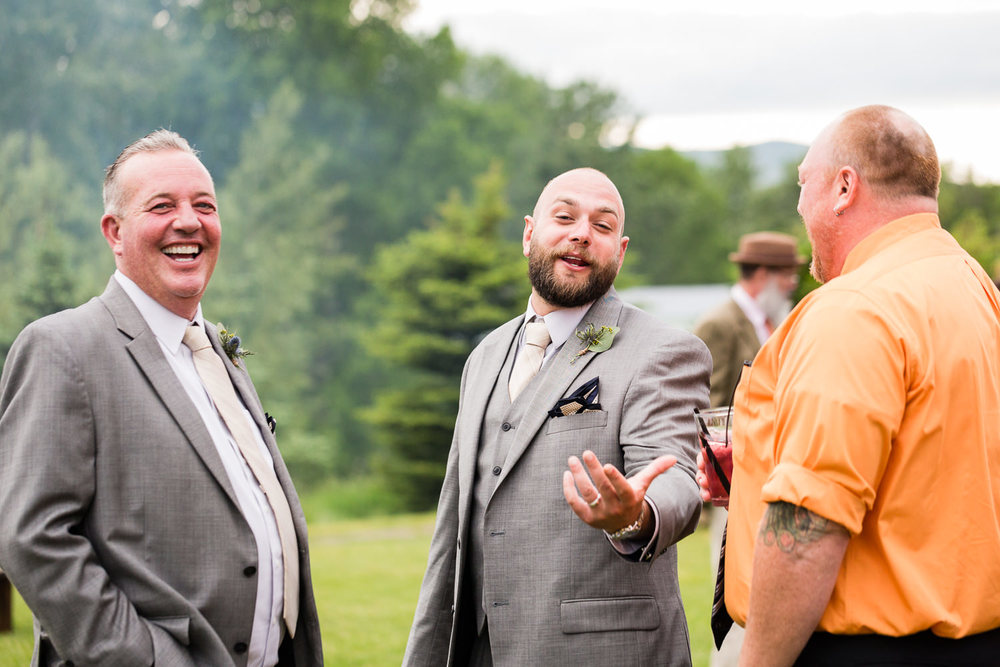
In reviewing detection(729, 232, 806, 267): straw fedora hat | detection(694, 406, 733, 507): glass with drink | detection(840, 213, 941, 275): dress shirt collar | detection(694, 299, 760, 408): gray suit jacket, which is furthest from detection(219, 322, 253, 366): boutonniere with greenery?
detection(729, 232, 806, 267): straw fedora hat

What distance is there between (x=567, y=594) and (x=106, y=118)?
105 feet

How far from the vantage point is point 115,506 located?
273cm

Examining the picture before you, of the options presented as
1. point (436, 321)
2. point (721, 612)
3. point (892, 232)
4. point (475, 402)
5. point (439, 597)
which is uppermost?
point (892, 232)

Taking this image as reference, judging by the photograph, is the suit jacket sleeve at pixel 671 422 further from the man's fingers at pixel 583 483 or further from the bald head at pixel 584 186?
the bald head at pixel 584 186

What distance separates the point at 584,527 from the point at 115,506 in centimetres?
142

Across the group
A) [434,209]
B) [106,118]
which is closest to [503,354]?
[106,118]

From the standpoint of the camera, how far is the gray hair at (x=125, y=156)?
304cm

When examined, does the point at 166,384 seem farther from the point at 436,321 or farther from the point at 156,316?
the point at 436,321

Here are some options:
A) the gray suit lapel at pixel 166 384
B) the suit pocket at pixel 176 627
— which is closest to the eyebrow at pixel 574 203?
the gray suit lapel at pixel 166 384

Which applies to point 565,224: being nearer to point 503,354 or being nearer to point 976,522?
point 503,354

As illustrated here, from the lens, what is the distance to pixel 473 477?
347 centimetres

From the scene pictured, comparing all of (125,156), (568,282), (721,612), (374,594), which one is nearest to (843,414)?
(721,612)

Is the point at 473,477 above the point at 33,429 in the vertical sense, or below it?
below

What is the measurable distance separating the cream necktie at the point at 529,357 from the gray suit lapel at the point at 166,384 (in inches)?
43.6
